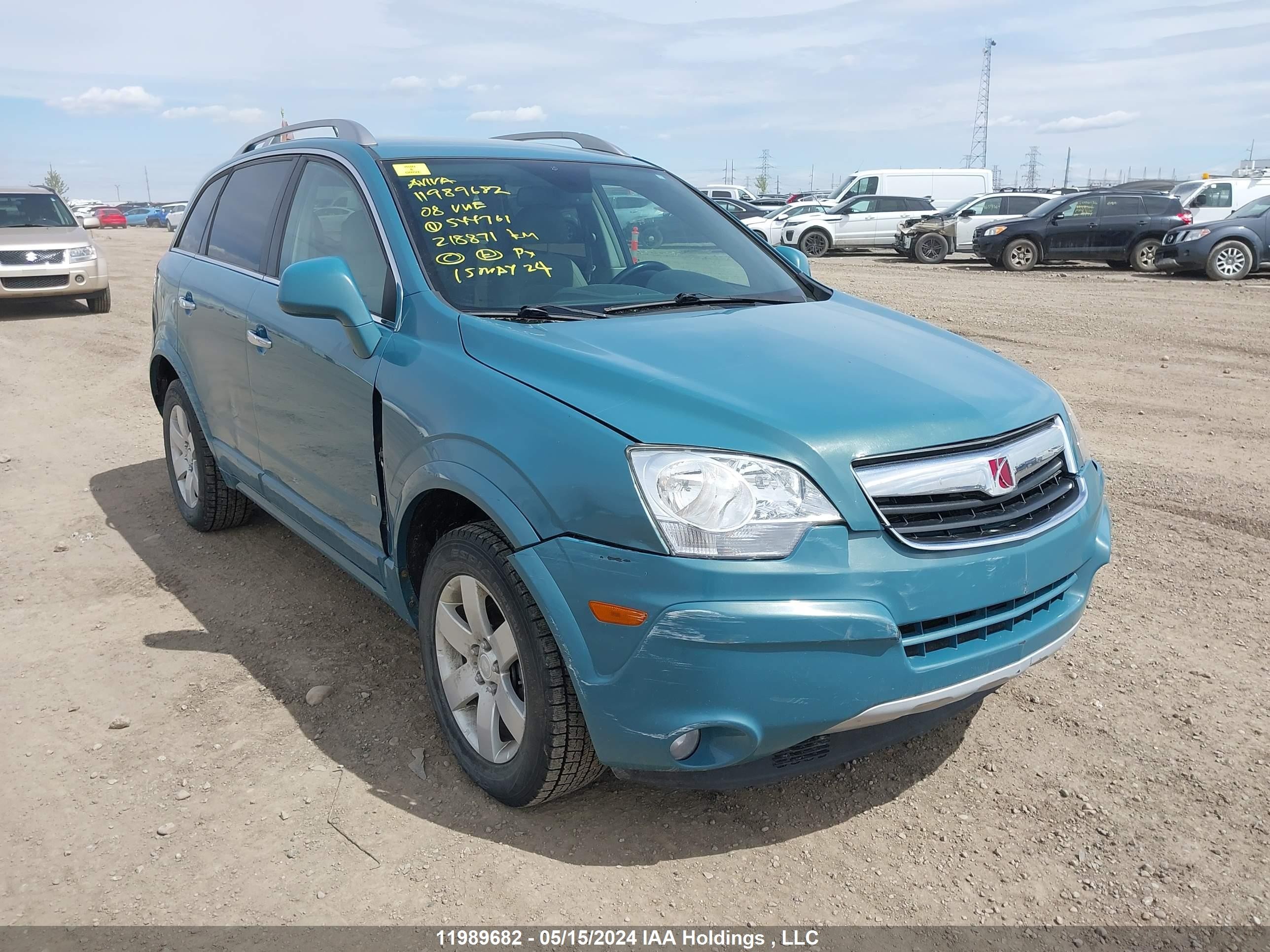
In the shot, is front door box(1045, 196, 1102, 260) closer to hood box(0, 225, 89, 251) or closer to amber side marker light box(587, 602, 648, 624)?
hood box(0, 225, 89, 251)

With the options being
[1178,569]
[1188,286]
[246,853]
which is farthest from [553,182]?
[1188,286]

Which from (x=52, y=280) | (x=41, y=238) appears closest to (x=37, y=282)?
(x=52, y=280)

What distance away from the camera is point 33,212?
47.1ft

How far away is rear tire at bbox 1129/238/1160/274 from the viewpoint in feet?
61.1

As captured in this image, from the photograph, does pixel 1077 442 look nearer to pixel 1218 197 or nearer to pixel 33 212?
pixel 33 212

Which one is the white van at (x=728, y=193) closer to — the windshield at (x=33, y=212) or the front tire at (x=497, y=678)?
the windshield at (x=33, y=212)

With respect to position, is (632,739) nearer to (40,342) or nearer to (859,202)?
(40,342)

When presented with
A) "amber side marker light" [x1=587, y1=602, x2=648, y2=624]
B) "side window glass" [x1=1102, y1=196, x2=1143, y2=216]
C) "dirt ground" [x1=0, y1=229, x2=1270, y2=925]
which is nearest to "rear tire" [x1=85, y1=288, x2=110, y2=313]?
"dirt ground" [x1=0, y1=229, x2=1270, y2=925]

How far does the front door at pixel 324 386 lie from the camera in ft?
10.9

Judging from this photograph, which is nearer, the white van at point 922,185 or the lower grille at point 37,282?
the lower grille at point 37,282

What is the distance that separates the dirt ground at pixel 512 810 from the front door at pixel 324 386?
1.94 feet

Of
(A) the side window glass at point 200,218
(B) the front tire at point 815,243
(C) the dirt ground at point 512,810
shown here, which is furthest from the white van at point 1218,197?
(A) the side window glass at point 200,218

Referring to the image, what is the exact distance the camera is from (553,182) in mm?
3803

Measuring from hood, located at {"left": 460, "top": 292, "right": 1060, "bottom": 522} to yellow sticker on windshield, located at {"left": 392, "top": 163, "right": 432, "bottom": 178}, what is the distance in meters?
0.82
